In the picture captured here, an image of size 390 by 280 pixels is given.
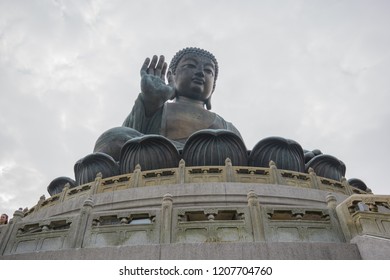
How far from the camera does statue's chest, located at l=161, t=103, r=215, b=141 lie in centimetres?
1421

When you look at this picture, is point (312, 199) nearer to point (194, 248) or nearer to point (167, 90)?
point (194, 248)

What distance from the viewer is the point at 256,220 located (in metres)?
4.77

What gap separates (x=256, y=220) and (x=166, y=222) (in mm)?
1230

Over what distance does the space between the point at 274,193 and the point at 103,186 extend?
4152mm

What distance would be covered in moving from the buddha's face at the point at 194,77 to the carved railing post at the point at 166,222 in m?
11.7

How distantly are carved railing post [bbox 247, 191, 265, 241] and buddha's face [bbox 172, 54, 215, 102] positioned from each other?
38.4 feet

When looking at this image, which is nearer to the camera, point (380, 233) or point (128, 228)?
point (380, 233)

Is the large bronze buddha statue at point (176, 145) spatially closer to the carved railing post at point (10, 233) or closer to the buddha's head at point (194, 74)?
the buddha's head at point (194, 74)

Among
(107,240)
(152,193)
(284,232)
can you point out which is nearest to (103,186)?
(152,193)

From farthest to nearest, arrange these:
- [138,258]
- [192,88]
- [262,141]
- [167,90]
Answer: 1. [192,88]
2. [167,90]
3. [262,141]
4. [138,258]

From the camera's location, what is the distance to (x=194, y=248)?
4.32 meters

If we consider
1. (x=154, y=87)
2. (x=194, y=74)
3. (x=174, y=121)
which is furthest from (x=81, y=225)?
(x=194, y=74)

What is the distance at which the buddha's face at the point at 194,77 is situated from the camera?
16.3 m

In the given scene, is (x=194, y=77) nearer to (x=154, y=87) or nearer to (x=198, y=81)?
(x=198, y=81)
